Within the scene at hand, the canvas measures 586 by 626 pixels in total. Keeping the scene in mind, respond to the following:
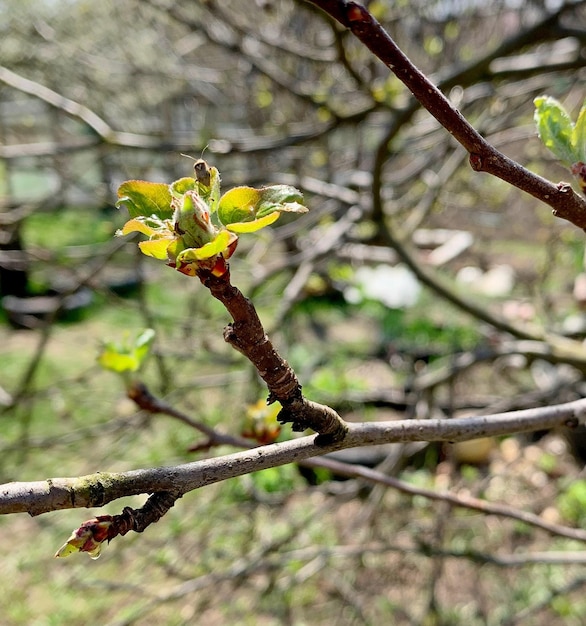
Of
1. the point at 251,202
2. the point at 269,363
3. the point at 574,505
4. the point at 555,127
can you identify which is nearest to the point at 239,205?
the point at 251,202

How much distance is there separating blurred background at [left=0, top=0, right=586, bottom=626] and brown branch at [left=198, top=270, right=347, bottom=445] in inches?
14.4

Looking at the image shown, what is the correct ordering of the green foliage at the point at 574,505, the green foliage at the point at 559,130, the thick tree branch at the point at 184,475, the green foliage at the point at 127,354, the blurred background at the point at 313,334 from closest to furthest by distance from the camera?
the thick tree branch at the point at 184,475
the green foliage at the point at 559,130
the green foliage at the point at 127,354
the blurred background at the point at 313,334
the green foliage at the point at 574,505

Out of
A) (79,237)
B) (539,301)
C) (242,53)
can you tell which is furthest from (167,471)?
(79,237)

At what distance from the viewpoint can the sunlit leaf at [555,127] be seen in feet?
1.72

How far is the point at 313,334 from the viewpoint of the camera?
5086 millimetres

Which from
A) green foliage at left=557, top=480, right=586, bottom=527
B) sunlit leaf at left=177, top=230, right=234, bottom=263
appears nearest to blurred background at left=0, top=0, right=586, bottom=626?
green foliage at left=557, top=480, right=586, bottom=527

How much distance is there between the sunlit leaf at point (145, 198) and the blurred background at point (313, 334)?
41 centimetres

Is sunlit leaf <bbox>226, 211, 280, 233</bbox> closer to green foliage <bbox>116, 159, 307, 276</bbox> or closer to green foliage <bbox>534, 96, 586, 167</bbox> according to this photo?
green foliage <bbox>116, 159, 307, 276</bbox>

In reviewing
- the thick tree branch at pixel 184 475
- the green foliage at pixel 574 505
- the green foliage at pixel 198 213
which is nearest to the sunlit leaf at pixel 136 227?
the green foliage at pixel 198 213

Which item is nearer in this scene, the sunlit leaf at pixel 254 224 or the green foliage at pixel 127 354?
the sunlit leaf at pixel 254 224

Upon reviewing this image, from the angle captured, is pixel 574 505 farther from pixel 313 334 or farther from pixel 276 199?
pixel 276 199

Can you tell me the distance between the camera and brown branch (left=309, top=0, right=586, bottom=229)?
40cm

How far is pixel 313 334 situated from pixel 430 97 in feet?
15.4

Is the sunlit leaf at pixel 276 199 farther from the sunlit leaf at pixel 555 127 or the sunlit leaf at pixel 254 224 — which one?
the sunlit leaf at pixel 555 127
